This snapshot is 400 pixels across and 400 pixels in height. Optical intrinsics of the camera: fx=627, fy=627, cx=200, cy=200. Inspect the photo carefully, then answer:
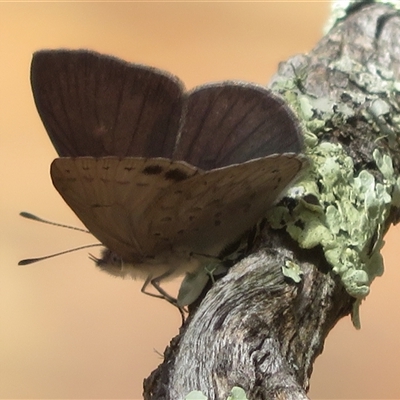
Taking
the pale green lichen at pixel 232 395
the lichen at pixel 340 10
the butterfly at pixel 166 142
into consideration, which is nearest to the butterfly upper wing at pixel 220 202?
the butterfly at pixel 166 142

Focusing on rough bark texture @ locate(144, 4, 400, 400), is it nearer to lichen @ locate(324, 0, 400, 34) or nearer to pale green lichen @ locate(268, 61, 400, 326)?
pale green lichen @ locate(268, 61, 400, 326)

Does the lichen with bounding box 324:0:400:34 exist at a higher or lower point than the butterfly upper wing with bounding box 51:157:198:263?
higher

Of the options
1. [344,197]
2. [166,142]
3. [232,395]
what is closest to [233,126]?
[166,142]

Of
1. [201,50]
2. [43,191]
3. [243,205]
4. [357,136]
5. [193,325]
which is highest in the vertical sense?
[201,50]

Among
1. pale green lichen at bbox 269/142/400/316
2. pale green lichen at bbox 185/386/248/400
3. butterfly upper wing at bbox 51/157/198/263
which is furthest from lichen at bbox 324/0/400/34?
pale green lichen at bbox 185/386/248/400

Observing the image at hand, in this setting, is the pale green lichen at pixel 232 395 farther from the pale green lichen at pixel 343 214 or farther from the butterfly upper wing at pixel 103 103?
the butterfly upper wing at pixel 103 103

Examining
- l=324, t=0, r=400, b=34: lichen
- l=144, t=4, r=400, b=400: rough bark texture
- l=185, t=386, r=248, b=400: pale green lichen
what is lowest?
l=185, t=386, r=248, b=400: pale green lichen

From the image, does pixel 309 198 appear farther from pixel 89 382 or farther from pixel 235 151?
pixel 89 382

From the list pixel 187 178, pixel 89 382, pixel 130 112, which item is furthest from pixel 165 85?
pixel 89 382
